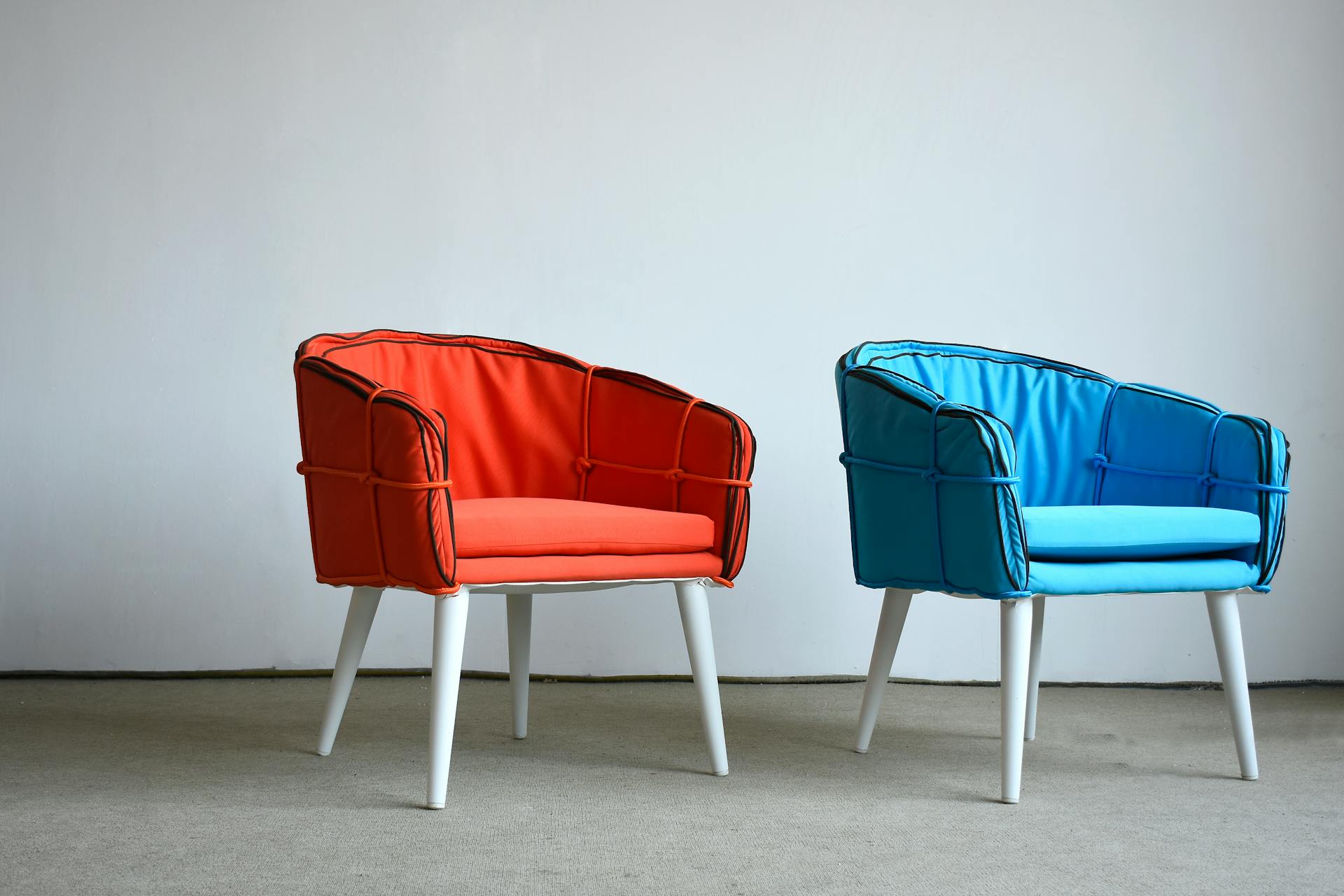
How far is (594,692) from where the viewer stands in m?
2.76

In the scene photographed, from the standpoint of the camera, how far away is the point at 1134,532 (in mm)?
1852

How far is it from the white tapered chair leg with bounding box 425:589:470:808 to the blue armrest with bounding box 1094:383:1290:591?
1303 mm

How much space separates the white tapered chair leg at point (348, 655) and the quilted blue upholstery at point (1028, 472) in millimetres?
866

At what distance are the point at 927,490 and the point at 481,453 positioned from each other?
2.80ft

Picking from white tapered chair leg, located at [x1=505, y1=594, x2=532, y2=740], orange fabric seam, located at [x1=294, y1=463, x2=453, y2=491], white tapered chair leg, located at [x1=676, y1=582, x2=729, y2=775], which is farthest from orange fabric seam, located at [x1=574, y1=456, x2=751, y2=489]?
orange fabric seam, located at [x1=294, y1=463, x2=453, y2=491]

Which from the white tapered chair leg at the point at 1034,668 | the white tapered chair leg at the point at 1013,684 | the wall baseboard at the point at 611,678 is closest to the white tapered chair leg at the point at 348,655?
the wall baseboard at the point at 611,678

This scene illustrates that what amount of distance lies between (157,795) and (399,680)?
106 centimetres

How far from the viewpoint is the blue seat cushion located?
1.80m

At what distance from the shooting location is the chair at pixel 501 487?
5.62 feet

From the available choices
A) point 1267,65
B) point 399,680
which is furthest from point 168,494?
point 1267,65

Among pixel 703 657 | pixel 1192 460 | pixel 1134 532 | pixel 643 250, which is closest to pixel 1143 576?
pixel 1134 532

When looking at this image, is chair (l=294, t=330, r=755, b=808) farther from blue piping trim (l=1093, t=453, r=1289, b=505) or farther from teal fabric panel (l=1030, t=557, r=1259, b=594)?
blue piping trim (l=1093, t=453, r=1289, b=505)

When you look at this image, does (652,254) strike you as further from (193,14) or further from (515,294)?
(193,14)

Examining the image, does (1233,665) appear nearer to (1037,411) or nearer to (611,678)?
(1037,411)
